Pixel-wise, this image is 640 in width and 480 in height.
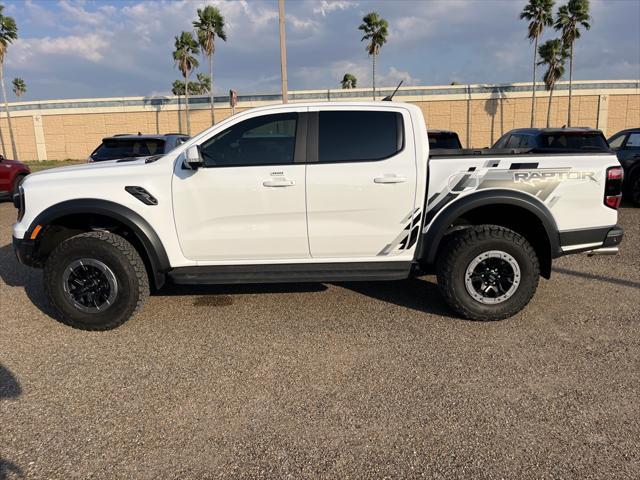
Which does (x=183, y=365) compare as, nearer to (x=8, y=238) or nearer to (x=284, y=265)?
(x=284, y=265)

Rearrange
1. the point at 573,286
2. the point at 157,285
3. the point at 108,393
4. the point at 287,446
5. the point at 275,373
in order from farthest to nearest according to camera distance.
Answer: the point at 573,286 < the point at 157,285 < the point at 275,373 < the point at 108,393 < the point at 287,446

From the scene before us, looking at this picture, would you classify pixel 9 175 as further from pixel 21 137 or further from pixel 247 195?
pixel 21 137

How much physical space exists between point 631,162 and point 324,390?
31.2 ft

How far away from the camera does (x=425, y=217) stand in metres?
4.09

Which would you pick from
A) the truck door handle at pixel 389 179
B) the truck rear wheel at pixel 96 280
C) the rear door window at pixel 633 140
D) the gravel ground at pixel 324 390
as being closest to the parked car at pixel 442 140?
the rear door window at pixel 633 140

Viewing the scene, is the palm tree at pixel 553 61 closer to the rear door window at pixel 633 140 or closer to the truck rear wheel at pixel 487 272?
the rear door window at pixel 633 140

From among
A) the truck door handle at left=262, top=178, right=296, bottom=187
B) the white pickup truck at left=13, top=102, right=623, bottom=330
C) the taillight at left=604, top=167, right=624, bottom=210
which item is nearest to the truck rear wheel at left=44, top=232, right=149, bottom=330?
the white pickup truck at left=13, top=102, right=623, bottom=330

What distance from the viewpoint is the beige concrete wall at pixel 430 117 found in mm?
35250

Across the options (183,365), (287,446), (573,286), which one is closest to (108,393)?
(183,365)

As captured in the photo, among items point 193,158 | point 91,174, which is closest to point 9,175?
point 91,174

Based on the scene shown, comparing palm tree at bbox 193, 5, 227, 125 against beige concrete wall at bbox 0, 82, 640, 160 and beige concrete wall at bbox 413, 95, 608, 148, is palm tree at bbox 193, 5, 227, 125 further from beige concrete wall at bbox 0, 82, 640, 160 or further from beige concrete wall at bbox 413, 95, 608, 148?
beige concrete wall at bbox 413, 95, 608, 148

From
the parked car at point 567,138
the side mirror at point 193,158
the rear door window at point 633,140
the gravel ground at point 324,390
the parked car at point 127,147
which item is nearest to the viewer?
the gravel ground at point 324,390

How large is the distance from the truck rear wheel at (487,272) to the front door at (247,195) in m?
1.31

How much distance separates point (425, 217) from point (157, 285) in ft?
8.12
